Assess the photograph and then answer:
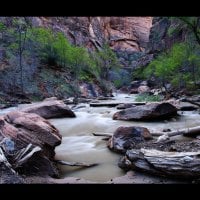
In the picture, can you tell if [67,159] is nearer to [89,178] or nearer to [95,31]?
[89,178]

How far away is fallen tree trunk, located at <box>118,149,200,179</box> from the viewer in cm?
553

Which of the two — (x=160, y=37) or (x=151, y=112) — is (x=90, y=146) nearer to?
(x=151, y=112)

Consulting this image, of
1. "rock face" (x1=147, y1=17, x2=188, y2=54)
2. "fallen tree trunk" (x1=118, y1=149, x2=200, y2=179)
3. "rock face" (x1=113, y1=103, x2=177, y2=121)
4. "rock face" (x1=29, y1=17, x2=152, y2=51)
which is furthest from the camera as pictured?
"rock face" (x1=147, y1=17, x2=188, y2=54)

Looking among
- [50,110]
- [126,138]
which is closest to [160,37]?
[50,110]

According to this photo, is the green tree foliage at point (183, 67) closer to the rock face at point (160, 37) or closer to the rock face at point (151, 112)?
the rock face at point (151, 112)

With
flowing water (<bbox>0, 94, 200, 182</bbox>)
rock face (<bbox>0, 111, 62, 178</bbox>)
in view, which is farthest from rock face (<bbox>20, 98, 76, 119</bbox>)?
rock face (<bbox>0, 111, 62, 178</bbox>)

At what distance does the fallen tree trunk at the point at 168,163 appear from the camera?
5.53 metres

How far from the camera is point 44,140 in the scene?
7.43 meters

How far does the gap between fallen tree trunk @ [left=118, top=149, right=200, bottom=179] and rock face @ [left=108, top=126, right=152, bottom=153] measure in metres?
1.63

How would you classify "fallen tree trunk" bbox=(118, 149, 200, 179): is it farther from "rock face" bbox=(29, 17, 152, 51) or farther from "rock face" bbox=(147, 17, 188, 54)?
"rock face" bbox=(147, 17, 188, 54)

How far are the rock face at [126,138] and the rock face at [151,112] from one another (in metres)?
5.80

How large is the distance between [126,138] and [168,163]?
8.33ft
